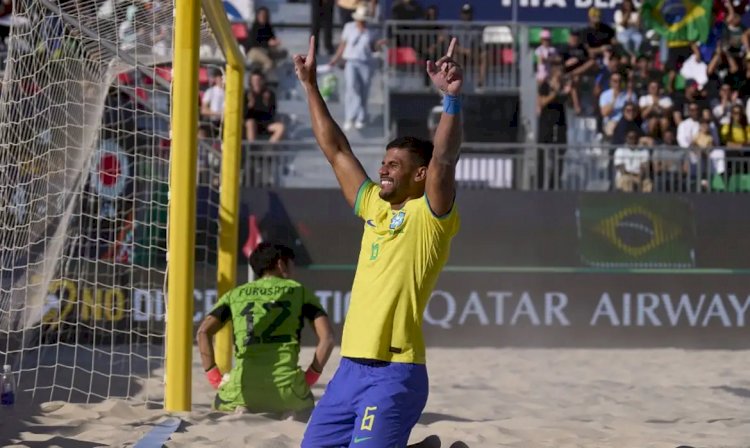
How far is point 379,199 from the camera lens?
4902mm

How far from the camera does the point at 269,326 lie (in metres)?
7.63

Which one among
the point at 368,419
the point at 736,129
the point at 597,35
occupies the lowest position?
the point at 368,419

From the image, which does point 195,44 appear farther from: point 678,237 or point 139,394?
point 678,237

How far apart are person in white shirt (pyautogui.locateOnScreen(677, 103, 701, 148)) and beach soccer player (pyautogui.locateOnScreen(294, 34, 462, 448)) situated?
1231 centimetres

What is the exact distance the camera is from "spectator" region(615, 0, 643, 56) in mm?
17906

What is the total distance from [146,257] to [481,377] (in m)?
4.36

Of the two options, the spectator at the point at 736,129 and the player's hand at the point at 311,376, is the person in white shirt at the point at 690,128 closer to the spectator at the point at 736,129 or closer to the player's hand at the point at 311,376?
the spectator at the point at 736,129

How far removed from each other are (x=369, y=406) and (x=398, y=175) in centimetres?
90

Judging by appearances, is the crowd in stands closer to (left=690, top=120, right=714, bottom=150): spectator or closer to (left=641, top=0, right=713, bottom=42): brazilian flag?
(left=690, top=120, right=714, bottom=150): spectator

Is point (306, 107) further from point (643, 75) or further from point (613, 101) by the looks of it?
point (643, 75)

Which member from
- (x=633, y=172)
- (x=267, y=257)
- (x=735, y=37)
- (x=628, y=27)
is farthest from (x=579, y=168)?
(x=267, y=257)

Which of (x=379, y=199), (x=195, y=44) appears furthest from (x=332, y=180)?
(x=379, y=199)

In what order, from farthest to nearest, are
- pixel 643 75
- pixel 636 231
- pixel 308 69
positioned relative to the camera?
pixel 643 75 < pixel 636 231 < pixel 308 69

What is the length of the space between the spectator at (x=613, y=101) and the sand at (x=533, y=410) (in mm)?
3789
